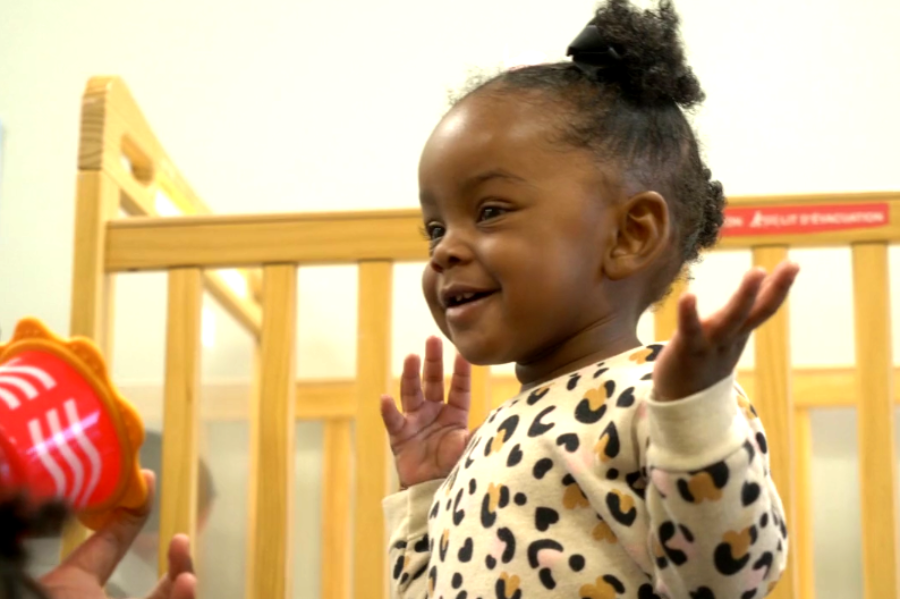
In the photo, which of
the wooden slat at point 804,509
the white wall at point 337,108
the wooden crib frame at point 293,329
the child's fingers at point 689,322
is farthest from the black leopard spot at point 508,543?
the white wall at point 337,108

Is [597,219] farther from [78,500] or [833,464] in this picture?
[833,464]

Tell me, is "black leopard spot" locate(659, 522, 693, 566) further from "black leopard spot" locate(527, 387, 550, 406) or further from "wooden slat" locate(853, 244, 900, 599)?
"wooden slat" locate(853, 244, 900, 599)

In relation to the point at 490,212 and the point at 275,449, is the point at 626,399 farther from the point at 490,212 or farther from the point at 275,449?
the point at 275,449

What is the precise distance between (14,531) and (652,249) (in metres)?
0.54

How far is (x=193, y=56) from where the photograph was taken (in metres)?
2.06

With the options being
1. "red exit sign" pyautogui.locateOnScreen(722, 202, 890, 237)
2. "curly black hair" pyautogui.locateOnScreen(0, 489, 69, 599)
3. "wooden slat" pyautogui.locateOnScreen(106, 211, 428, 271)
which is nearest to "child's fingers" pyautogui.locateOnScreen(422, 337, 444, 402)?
"wooden slat" pyautogui.locateOnScreen(106, 211, 428, 271)

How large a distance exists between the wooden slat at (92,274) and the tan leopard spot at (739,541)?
822 mm

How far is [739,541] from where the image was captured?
64 centimetres

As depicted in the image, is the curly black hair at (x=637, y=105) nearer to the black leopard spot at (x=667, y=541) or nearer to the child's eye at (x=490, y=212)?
the child's eye at (x=490, y=212)

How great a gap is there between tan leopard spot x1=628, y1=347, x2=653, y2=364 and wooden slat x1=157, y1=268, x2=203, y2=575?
0.61m

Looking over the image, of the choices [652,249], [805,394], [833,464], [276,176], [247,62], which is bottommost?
[833,464]

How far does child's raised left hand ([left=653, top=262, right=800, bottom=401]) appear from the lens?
1.95 feet

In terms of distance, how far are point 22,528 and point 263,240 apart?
882mm

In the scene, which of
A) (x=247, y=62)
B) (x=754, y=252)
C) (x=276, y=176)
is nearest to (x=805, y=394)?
(x=754, y=252)
